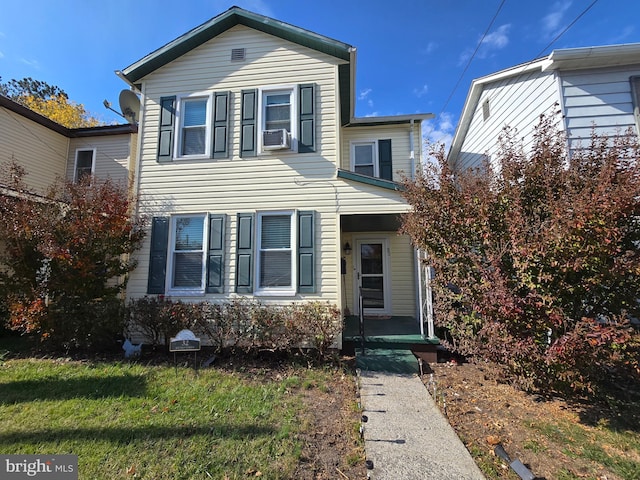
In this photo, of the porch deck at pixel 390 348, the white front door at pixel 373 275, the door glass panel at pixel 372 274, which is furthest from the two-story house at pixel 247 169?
the door glass panel at pixel 372 274

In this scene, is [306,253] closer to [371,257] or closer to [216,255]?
[216,255]

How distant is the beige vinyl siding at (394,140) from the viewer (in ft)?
29.6

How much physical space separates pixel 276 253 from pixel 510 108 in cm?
663

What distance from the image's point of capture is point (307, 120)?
23.2 ft

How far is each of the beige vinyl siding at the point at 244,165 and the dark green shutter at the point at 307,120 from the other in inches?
4.8

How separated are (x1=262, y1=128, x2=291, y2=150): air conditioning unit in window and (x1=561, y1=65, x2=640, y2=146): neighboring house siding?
5515 mm

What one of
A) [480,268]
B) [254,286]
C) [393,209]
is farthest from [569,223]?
[254,286]

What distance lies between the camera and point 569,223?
3303mm

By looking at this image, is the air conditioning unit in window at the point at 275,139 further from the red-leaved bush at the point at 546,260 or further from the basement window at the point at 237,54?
the red-leaved bush at the point at 546,260

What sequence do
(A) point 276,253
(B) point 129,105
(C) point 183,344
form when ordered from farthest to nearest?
(B) point 129,105 → (A) point 276,253 → (C) point 183,344

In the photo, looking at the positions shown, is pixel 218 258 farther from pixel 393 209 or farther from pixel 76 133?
pixel 76 133

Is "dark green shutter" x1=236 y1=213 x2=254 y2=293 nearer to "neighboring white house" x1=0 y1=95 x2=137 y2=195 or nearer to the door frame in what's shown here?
the door frame

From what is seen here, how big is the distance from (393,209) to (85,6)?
9.46 meters

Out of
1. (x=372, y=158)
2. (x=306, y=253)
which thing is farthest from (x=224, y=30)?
(x=306, y=253)
